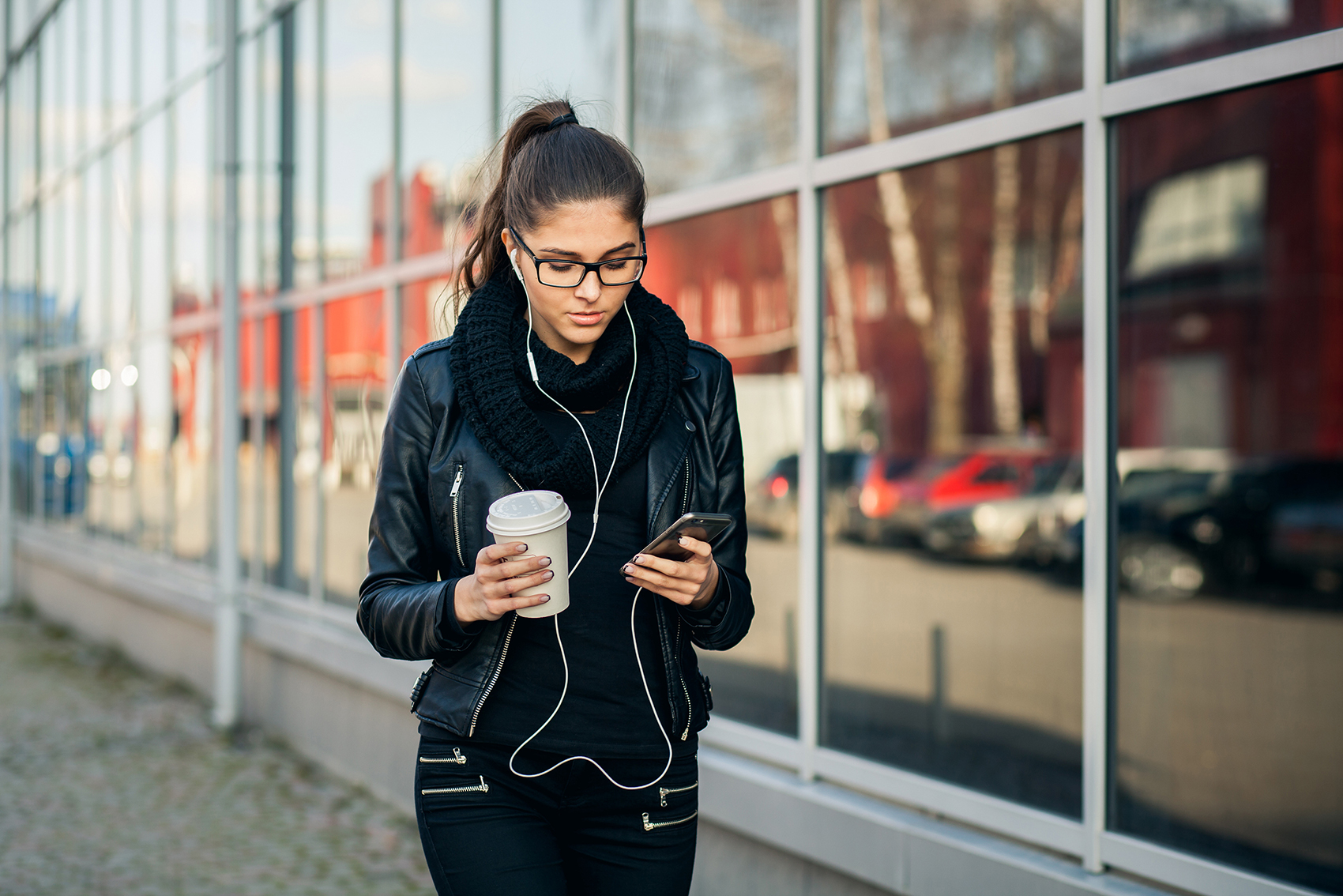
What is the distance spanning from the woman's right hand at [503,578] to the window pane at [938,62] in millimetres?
19077

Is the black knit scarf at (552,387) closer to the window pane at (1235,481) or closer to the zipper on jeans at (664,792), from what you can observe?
the zipper on jeans at (664,792)

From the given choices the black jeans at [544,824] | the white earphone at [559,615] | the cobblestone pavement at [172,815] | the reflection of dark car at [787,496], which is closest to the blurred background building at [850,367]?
the reflection of dark car at [787,496]

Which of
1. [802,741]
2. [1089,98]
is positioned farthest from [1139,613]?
[1089,98]

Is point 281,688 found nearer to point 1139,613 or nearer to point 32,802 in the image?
point 32,802

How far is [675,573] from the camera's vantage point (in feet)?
5.83

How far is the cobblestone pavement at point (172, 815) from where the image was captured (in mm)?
5348

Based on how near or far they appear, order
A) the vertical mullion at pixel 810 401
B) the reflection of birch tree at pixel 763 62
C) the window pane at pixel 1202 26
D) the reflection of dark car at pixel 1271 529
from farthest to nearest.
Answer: the window pane at pixel 1202 26 → the reflection of dark car at pixel 1271 529 → the reflection of birch tree at pixel 763 62 → the vertical mullion at pixel 810 401

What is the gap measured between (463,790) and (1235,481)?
14.0 m

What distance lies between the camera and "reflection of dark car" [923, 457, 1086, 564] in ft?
55.3

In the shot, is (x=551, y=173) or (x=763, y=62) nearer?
(x=551, y=173)

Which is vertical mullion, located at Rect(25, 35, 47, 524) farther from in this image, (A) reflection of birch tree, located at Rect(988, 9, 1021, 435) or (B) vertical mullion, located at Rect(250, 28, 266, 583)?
(A) reflection of birch tree, located at Rect(988, 9, 1021, 435)

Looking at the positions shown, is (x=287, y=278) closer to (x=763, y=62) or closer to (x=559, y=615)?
(x=763, y=62)

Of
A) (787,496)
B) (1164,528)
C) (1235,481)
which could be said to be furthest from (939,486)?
(1235,481)

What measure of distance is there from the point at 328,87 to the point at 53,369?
32.3 ft
